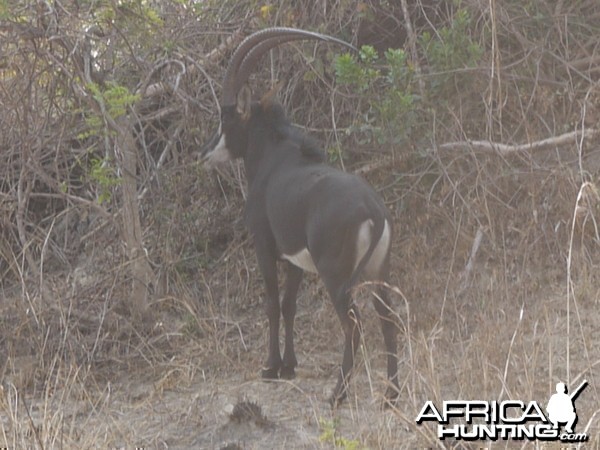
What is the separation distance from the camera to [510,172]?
28.0ft

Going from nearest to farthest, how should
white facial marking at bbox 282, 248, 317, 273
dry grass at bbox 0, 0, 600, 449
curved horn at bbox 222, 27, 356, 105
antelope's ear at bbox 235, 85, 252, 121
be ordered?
dry grass at bbox 0, 0, 600, 449, white facial marking at bbox 282, 248, 317, 273, curved horn at bbox 222, 27, 356, 105, antelope's ear at bbox 235, 85, 252, 121

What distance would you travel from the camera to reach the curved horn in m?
7.87

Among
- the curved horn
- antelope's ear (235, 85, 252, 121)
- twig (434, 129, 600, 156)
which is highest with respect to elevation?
the curved horn

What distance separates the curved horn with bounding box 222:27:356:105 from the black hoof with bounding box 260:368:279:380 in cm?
186

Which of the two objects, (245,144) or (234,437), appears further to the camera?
(245,144)

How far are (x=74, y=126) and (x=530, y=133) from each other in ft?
10.8

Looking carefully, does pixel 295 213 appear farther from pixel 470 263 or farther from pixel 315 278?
pixel 315 278

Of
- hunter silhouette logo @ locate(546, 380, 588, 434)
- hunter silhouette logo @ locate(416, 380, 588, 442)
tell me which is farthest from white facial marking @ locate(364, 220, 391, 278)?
hunter silhouette logo @ locate(546, 380, 588, 434)

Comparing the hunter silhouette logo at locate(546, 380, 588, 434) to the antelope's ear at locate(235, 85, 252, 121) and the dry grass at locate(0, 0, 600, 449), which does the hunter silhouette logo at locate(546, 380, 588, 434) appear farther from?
the antelope's ear at locate(235, 85, 252, 121)

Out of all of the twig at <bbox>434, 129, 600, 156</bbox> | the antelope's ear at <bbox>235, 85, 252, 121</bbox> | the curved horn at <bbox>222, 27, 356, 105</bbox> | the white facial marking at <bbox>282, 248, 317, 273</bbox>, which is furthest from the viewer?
the twig at <bbox>434, 129, 600, 156</bbox>

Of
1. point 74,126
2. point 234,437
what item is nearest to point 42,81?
point 74,126

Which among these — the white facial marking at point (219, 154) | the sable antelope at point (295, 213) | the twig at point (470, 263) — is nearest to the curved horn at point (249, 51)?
the sable antelope at point (295, 213)

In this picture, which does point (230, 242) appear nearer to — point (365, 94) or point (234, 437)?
point (365, 94)

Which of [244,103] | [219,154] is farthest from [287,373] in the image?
[244,103]
